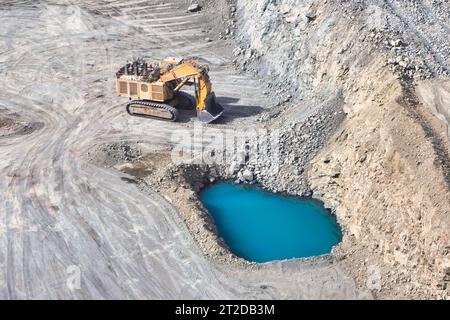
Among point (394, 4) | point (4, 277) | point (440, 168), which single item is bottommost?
point (4, 277)

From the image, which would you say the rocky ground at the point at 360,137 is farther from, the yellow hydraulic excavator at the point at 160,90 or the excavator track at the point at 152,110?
the excavator track at the point at 152,110

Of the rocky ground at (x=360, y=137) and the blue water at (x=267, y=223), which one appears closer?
the rocky ground at (x=360, y=137)

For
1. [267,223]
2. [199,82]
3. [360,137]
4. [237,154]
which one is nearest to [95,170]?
[237,154]

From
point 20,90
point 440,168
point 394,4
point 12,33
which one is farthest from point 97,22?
point 440,168

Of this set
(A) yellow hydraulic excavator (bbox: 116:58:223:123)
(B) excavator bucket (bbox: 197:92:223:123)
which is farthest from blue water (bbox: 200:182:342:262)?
(A) yellow hydraulic excavator (bbox: 116:58:223:123)

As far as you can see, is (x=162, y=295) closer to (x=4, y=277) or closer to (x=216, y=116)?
(x=4, y=277)

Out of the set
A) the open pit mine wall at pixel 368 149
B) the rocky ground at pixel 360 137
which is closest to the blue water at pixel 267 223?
the rocky ground at pixel 360 137
